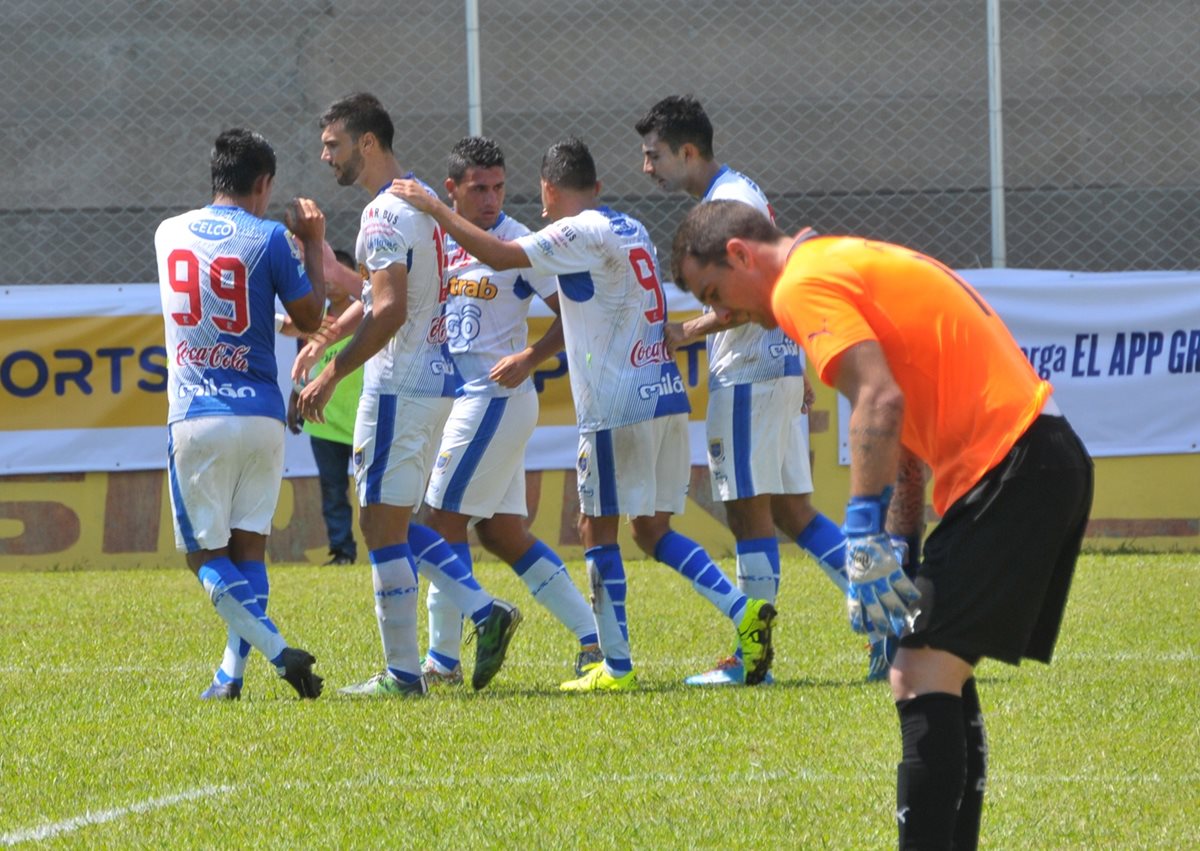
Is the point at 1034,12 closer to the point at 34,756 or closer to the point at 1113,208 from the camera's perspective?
the point at 1113,208

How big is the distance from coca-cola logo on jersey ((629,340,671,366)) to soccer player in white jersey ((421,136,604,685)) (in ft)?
1.24

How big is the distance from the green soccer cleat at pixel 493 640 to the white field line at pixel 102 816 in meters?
1.96

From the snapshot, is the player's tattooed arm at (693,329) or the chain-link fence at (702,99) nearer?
the player's tattooed arm at (693,329)

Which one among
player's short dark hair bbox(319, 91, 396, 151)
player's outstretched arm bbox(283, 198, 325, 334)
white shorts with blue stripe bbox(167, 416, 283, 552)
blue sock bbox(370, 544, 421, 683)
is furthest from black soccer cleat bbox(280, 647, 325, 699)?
player's short dark hair bbox(319, 91, 396, 151)

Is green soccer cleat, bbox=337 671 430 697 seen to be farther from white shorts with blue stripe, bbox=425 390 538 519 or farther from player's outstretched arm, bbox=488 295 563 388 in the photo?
player's outstretched arm, bbox=488 295 563 388

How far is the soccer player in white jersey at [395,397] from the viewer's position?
6.68 metres

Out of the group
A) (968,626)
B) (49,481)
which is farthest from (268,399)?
(49,481)

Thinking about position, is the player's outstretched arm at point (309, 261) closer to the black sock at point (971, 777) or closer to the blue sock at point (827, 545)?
the blue sock at point (827, 545)

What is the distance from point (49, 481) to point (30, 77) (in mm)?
Result: 3459

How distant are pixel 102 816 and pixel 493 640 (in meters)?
2.36

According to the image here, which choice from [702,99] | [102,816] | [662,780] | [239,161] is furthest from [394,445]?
[702,99]

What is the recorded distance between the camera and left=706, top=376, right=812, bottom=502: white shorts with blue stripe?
7.24 meters

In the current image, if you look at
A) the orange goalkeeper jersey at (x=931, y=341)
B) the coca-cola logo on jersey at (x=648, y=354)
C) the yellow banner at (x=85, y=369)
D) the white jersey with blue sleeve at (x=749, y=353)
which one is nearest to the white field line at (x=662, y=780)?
the orange goalkeeper jersey at (x=931, y=341)

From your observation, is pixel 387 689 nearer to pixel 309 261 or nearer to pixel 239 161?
A: pixel 309 261
